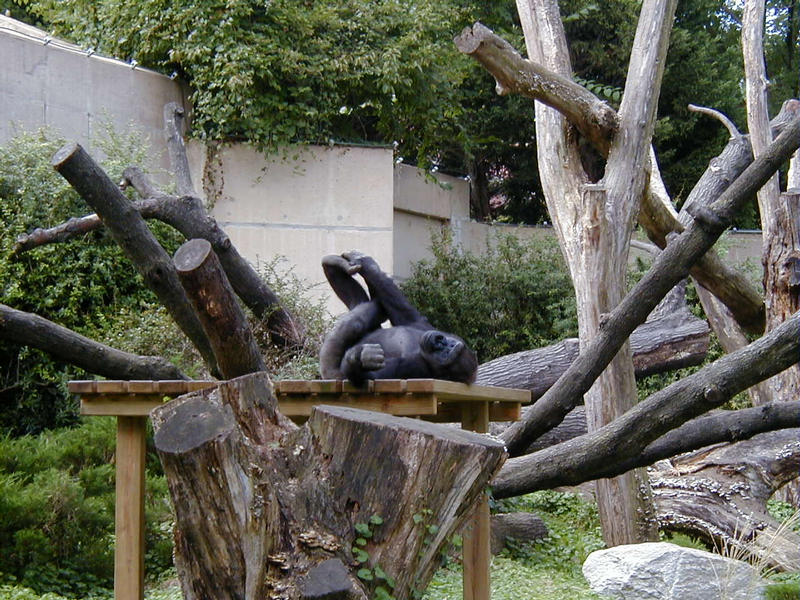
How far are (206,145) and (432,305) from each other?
3368 mm

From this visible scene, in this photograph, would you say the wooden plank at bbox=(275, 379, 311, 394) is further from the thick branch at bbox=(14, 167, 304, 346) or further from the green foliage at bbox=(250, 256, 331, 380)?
the green foliage at bbox=(250, 256, 331, 380)

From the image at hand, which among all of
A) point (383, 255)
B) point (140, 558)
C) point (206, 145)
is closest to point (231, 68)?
point (206, 145)

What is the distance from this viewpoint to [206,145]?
10852 millimetres

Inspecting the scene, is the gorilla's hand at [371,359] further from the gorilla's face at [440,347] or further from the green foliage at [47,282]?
the green foliage at [47,282]

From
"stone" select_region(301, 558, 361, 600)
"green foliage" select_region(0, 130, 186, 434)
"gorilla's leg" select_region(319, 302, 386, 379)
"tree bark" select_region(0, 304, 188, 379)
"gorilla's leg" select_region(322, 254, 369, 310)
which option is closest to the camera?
"stone" select_region(301, 558, 361, 600)

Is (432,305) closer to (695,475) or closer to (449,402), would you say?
(695,475)

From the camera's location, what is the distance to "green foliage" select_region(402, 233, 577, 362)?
39.5 feet

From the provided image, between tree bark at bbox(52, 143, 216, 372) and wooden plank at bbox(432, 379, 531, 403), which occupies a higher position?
tree bark at bbox(52, 143, 216, 372)

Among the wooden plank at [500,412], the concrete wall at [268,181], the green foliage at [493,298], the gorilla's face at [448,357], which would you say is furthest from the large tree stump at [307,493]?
the green foliage at [493,298]

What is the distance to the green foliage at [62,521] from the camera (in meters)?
5.71

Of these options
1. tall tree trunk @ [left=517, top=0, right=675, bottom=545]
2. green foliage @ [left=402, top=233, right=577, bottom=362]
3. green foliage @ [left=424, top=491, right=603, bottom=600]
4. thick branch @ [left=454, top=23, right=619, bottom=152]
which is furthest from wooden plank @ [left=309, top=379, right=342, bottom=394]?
green foliage @ [left=402, top=233, right=577, bottom=362]

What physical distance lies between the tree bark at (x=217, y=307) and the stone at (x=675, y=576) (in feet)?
7.39

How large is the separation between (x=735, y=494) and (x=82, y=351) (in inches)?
Result: 183

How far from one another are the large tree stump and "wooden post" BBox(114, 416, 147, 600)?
141 cm
